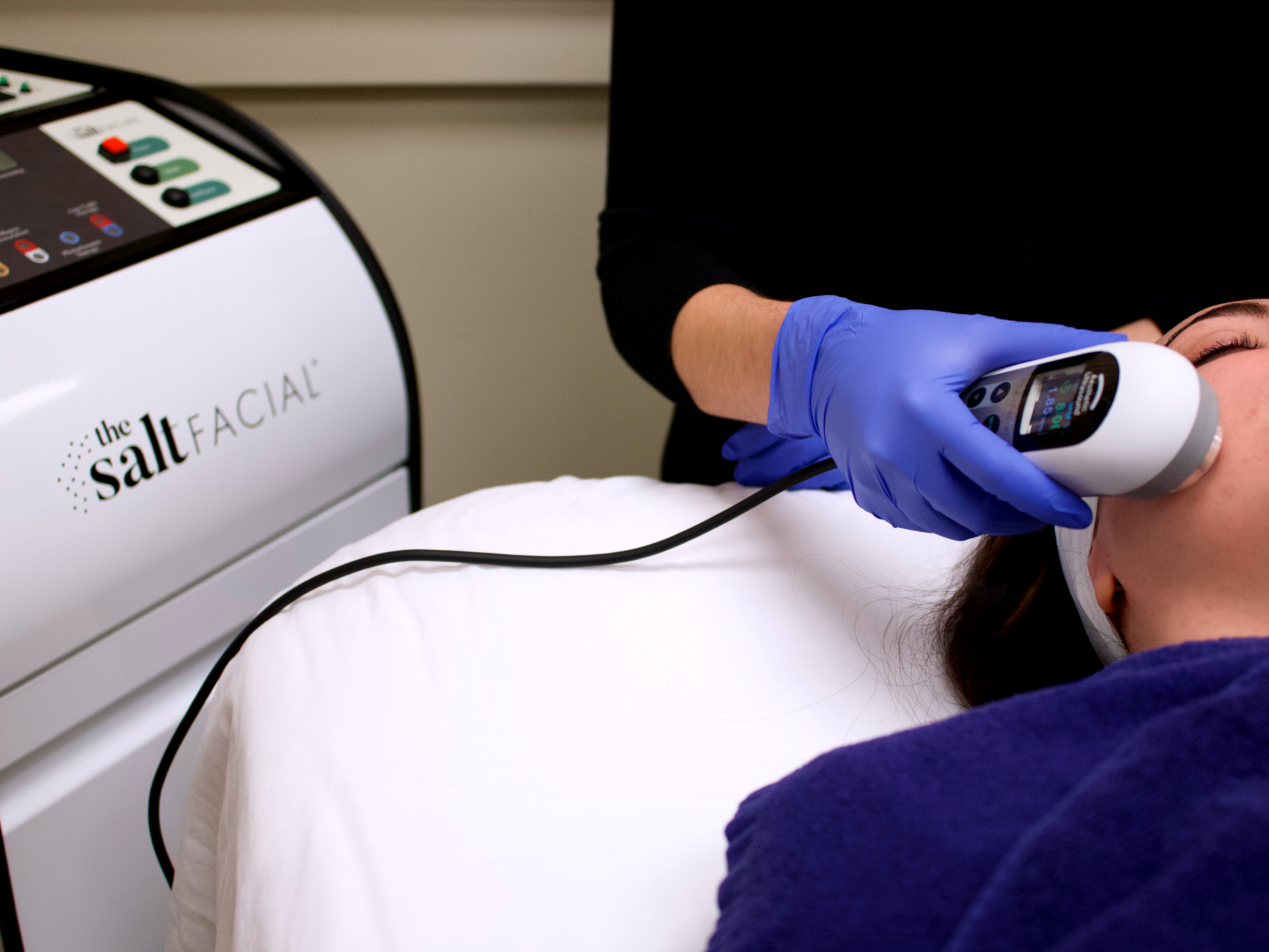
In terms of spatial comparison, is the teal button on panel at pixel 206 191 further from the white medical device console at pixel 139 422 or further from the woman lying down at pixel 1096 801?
the woman lying down at pixel 1096 801

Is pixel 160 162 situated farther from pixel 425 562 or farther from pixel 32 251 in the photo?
pixel 425 562

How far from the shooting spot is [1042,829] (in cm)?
33

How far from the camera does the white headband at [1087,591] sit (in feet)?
1.70

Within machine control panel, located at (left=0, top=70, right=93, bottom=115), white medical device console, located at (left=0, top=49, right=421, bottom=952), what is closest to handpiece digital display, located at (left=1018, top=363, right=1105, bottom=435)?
white medical device console, located at (left=0, top=49, right=421, bottom=952)

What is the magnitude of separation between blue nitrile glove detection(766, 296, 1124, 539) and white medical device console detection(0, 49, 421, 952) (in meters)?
0.41

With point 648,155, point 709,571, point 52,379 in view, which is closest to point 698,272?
point 648,155

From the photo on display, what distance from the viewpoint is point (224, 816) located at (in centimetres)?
54

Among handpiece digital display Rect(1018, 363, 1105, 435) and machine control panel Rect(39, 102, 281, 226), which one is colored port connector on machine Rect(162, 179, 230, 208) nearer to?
machine control panel Rect(39, 102, 281, 226)

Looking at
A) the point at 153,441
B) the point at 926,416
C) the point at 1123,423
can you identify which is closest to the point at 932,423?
the point at 926,416

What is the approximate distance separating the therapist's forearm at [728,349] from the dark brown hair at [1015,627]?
0.20 m

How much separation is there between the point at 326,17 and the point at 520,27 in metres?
0.23

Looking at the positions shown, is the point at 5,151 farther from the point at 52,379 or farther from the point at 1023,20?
the point at 1023,20

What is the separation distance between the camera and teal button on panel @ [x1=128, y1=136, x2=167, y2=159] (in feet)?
2.26

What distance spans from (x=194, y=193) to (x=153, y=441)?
0.72 feet
